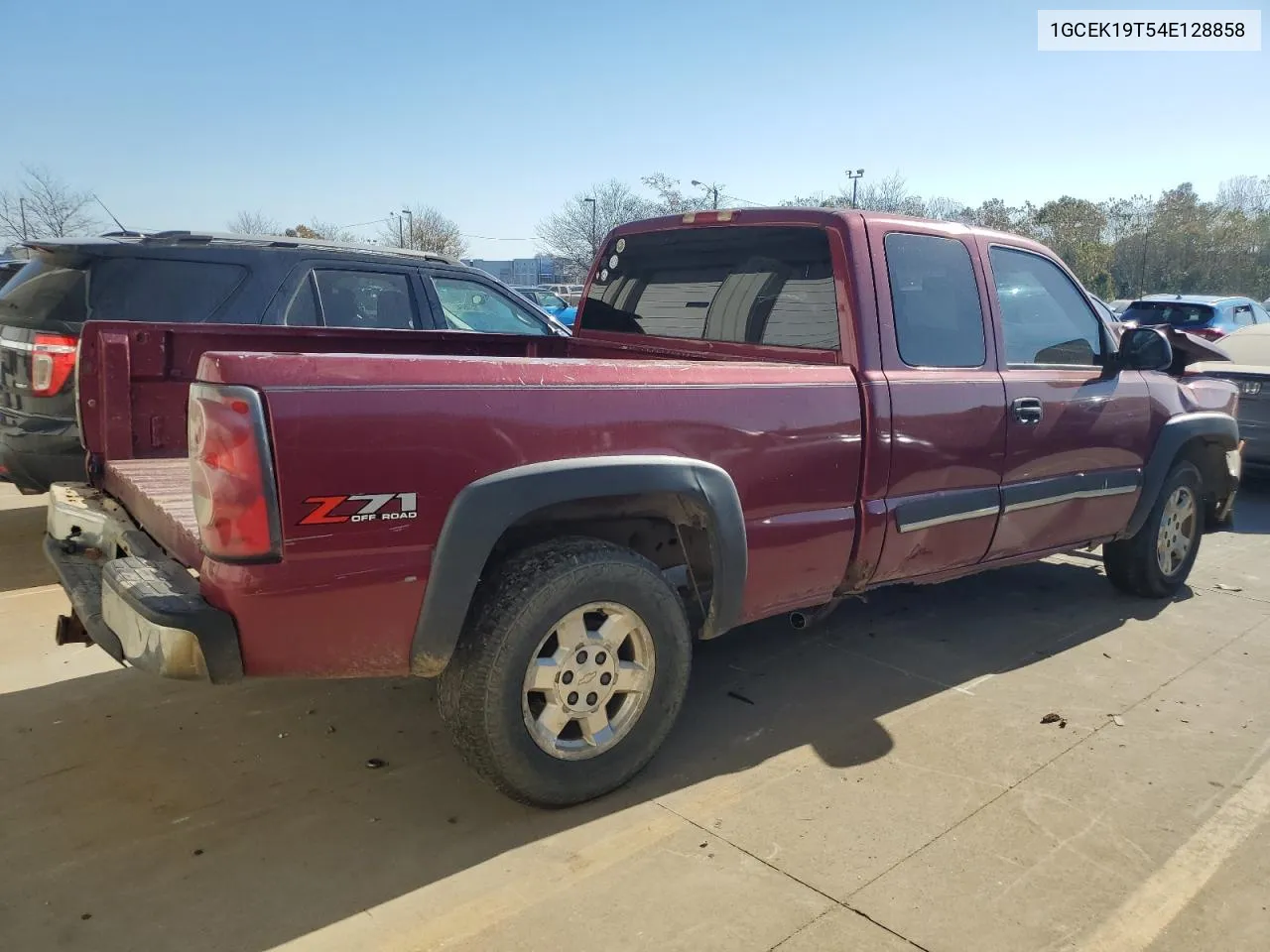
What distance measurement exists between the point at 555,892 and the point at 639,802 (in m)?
0.55

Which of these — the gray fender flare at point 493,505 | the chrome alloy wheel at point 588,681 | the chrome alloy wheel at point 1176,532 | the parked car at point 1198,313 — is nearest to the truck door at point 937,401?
the gray fender flare at point 493,505

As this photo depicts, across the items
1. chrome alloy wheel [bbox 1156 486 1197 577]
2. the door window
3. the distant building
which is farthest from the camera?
the distant building

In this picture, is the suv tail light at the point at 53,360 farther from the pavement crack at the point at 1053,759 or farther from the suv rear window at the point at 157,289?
the pavement crack at the point at 1053,759

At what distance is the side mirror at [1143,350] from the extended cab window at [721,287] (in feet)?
6.08

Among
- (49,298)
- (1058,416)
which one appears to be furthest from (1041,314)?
(49,298)

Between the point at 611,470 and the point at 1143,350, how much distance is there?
3139 millimetres

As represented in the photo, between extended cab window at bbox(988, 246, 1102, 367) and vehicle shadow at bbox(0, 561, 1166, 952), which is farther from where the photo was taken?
extended cab window at bbox(988, 246, 1102, 367)

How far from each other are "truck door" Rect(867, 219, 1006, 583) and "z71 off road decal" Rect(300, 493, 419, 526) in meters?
1.97

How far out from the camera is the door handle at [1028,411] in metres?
4.08

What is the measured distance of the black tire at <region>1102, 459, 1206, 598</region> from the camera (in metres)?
5.06

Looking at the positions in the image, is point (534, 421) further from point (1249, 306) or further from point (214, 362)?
point (1249, 306)

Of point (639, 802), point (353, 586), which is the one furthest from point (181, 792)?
point (639, 802)

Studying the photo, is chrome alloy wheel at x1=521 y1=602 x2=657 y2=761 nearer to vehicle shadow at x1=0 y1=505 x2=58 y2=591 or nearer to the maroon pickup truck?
the maroon pickup truck

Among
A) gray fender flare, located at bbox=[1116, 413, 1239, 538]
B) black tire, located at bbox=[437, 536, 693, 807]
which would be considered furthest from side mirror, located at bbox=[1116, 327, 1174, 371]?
black tire, located at bbox=[437, 536, 693, 807]
